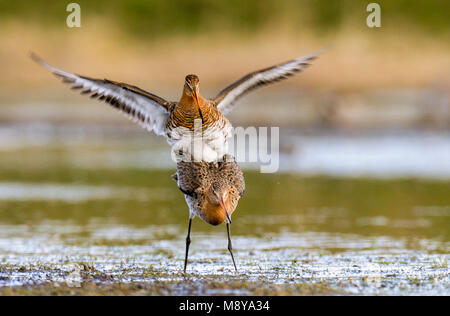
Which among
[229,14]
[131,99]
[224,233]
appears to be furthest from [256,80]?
[229,14]

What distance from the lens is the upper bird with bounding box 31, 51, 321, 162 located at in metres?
9.21

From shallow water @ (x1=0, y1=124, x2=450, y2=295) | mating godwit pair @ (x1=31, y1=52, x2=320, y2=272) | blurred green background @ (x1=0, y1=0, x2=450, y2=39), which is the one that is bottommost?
shallow water @ (x1=0, y1=124, x2=450, y2=295)

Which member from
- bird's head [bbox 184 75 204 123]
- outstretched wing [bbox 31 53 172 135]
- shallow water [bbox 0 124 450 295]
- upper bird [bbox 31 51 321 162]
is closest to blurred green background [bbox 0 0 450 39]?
shallow water [bbox 0 124 450 295]

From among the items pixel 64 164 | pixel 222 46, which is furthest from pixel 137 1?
pixel 64 164

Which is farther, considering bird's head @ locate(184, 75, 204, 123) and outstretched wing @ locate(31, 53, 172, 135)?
outstretched wing @ locate(31, 53, 172, 135)

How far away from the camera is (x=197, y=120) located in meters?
9.20

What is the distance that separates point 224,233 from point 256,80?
205 cm

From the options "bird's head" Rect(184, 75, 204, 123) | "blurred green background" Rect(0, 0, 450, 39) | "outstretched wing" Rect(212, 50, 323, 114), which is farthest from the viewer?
"blurred green background" Rect(0, 0, 450, 39)

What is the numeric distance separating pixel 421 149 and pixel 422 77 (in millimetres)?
8180

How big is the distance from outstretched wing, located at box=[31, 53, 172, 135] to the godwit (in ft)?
3.08

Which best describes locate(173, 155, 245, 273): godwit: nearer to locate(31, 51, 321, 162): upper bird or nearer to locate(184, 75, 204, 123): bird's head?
locate(31, 51, 321, 162): upper bird

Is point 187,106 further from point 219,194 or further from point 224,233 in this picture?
point 224,233

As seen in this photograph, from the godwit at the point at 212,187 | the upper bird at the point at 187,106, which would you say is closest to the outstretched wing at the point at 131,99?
the upper bird at the point at 187,106

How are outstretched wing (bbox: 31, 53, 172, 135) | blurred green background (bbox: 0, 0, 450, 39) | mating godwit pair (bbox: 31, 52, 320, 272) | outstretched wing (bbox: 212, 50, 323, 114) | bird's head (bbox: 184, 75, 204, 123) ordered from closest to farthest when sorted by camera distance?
mating godwit pair (bbox: 31, 52, 320, 272) < bird's head (bbox: 184, 75, 204, 123) < outstretched wing (bbox: 31, 53, 172, 135) < outstretched wing (bbox: 212, 50, 323, 114) < blurred green background (bbox: 0, 0, 450, 39)
